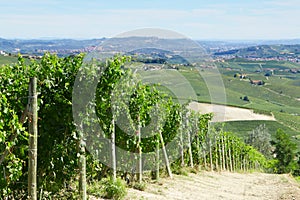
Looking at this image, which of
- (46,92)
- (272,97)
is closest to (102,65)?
(46,92)

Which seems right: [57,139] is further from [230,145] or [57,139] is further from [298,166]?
[298,166]

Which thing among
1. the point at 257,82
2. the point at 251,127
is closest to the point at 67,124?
the point at 251,127

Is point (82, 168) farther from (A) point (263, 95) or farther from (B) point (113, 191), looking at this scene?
(A) point (263, 95)

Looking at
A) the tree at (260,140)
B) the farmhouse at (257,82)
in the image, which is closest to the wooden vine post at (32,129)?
the tree at (260,140)

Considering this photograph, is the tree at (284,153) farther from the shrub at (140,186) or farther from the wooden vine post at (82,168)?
the wooden vine post at (82,168)

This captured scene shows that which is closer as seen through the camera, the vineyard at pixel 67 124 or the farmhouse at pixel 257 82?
the vineyard at pixel 67 124

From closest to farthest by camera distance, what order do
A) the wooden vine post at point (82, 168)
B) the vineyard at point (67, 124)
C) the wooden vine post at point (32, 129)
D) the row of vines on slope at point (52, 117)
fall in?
the wooden vine post at point (32, 129) < the row of vines on slope at point (52, 117) < the vineyard at point (67, 124) < the wooden vine post at point (82, 168)

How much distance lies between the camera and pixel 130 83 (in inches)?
338

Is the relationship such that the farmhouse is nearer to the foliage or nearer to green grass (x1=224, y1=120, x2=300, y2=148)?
green grass (x1=224, y1=120, x2=300, y2=148)

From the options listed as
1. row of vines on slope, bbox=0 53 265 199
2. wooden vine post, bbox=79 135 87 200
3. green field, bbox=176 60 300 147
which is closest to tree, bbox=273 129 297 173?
green field, bbox=176 60 300 147

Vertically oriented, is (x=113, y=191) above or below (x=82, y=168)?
below

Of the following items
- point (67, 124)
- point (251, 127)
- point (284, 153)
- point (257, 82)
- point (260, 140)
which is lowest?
point (251, 127)

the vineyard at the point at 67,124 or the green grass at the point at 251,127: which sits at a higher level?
the vineyard at the point at 67,124

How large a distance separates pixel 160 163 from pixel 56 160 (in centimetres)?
590
